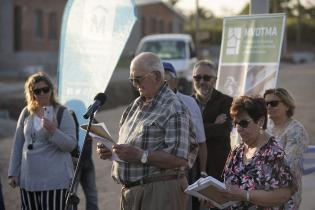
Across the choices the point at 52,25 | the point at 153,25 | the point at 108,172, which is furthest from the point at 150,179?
the point at 153,25

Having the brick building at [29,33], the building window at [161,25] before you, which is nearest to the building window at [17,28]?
the brick building at [29,33]

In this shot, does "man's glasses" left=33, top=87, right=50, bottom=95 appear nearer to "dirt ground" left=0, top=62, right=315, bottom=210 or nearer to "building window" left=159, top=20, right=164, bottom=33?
"dirt ground" left=0, top=62, right=315, bottom=210

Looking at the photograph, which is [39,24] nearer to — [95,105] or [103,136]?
[95,105]

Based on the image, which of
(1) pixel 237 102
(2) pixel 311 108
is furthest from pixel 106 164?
(2) pixel 311 108

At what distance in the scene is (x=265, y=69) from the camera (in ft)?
24.9

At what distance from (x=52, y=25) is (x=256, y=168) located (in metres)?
42.2

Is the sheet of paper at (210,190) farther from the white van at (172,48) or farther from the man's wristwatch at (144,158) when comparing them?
the white van at (172,48)

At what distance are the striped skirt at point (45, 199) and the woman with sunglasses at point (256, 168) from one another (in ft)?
6.79

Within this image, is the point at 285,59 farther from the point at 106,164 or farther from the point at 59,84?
the point at 59,84

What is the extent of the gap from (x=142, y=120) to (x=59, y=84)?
10.7ft

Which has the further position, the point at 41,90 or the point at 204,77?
the point at 204,77

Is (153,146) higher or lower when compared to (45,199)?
higher

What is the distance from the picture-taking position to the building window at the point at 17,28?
132ft

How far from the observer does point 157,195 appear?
462 cm
